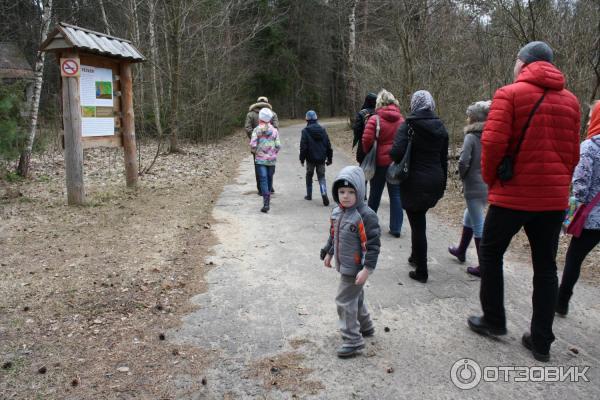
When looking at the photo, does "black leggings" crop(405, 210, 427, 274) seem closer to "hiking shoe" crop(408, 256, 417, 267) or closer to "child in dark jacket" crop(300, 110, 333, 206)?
"hiking shoe" crop(408, 256, 417, 267)

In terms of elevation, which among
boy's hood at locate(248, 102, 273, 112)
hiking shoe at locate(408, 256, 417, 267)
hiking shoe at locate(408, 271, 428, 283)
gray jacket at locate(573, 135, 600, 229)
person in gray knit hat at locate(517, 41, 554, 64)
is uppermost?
boy's hood at locate(248, 102, 273, 112)

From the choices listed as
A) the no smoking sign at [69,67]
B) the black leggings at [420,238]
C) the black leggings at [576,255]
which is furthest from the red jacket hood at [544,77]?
the no smoking sign at [69,67]

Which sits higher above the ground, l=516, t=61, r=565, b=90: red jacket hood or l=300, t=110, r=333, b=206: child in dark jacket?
l=516, t=61, r=565, b=90: red jacket hood

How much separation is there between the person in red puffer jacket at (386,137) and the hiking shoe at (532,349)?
313 centimetres

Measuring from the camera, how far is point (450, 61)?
11.8 m

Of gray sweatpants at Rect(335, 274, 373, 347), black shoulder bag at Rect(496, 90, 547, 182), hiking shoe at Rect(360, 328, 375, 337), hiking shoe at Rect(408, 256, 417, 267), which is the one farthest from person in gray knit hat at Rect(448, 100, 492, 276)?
gray sweatpants at Rect(335, 274, 373, 347)

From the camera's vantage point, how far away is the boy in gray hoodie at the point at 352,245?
3.41 m

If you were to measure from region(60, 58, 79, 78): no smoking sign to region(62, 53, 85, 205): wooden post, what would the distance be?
7 cm

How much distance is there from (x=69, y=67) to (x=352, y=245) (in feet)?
20.8

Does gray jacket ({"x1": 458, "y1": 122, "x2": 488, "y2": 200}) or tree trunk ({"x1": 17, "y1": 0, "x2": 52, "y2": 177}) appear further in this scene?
tree trunk ({"x1": 17, "y1": 0, "x2": 52, "y2": 177})

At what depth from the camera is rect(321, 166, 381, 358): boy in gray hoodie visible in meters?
3.41

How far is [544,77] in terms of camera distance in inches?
127

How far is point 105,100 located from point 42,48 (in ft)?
4.38

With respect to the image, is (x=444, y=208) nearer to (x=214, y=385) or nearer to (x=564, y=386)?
(x=564, y=386)
